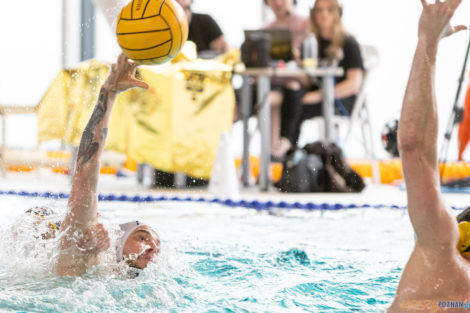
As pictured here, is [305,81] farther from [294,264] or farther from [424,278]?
[424,278]

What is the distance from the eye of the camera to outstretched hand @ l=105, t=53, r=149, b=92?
4.57 ft

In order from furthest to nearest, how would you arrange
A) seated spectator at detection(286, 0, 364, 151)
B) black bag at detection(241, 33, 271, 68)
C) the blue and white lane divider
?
seated spectator at detection(286, 0, 364, 151) → black bag at detection(241, 33, 271, 68) → the blue and white lane divider

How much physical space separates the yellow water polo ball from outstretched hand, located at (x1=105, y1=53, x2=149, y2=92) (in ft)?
0.20

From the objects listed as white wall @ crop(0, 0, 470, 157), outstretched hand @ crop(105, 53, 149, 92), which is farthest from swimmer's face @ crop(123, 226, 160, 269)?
white wall @ crop(0, 0, 470, 157)

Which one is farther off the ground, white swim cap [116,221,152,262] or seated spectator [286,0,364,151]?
seated spectator [286,0,364,151]

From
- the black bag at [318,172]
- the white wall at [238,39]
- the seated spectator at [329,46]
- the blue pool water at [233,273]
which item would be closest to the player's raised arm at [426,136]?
the blue pool water at [233,273]

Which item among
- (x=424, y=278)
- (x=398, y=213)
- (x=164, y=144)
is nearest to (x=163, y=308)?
(x=424, y=278)

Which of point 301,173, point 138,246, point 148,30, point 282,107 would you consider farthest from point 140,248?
point 282,107

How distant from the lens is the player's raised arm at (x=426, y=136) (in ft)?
2.74

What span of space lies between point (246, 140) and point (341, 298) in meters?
2.98

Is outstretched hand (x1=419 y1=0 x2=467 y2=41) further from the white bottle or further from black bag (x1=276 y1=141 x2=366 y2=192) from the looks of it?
the white bottle

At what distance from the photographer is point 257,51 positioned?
3.84m

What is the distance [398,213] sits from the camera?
2863 millimetres

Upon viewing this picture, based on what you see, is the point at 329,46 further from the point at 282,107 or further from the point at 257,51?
the point at 257,51
